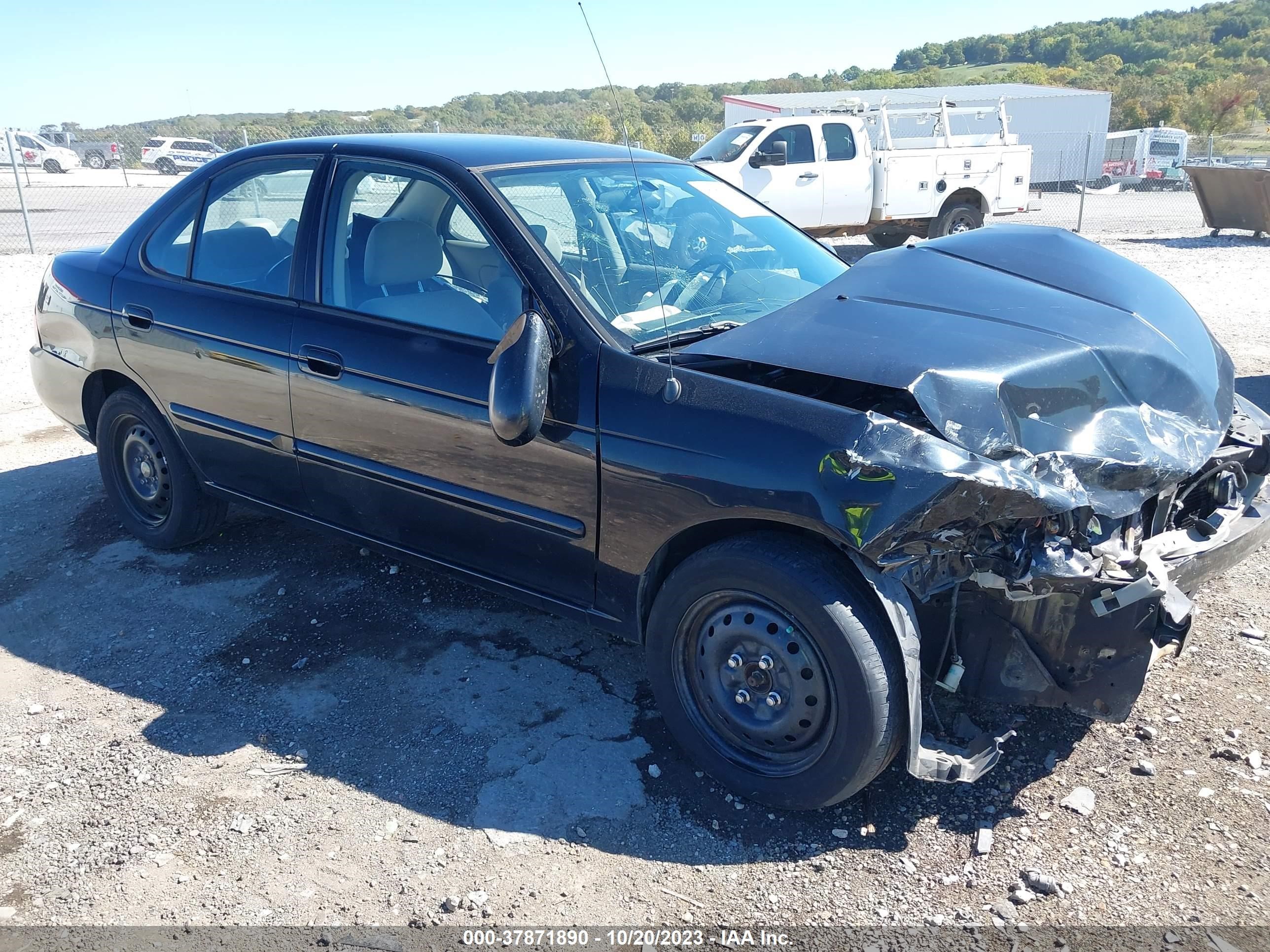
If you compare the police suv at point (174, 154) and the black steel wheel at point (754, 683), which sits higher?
the police suv at point (174, 154)

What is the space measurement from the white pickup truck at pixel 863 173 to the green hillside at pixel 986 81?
1191mm

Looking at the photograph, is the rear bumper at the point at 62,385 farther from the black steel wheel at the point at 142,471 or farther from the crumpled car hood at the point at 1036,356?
the crumpled car hood at the point at 1036,356

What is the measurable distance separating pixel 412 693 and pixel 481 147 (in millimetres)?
2090

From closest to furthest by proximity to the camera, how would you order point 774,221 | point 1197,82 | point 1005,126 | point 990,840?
point 990,840, point 774,221, point 1005,126, point 1197,82

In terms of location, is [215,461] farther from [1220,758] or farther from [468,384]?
[1220,758]

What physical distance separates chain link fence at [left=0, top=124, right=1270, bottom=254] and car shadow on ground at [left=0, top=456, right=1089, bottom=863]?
7.97 feet

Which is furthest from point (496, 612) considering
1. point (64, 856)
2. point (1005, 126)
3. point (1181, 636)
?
point (1005, 126)

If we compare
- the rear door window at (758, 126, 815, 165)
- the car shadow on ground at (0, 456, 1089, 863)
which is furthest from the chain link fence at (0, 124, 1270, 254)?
the car shadow on ground at (0, 456, 1089, 863)

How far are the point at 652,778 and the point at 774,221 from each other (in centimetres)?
239

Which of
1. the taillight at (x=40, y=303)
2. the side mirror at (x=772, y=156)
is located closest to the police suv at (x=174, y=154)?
the side mirror at (x=772, y=156)

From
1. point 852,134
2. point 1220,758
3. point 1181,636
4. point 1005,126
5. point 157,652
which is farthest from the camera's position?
point 1005,126

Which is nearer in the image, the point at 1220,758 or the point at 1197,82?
the point at 1220,758

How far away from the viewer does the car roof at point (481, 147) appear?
3617 millimetres

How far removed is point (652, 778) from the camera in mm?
3045
